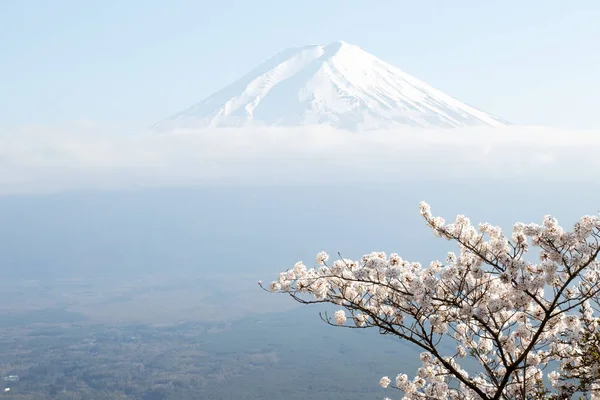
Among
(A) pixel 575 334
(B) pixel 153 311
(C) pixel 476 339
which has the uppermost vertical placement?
(A) pixel 575 334

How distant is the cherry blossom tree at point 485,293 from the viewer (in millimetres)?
5445

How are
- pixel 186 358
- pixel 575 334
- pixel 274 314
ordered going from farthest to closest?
pixel 274 314 < pixel 186 358 < pixel 575 334

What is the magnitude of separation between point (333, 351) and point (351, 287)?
351 ft

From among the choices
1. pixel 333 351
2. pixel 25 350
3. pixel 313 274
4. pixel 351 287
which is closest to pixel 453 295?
pixel 351 287

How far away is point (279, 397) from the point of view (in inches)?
3310

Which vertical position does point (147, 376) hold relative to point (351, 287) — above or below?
below

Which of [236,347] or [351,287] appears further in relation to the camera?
[236,347]

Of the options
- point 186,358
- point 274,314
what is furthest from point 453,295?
point 274,314

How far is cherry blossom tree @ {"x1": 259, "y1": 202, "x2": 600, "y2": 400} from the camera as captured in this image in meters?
5.45

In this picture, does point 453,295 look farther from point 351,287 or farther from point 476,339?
point 476,339

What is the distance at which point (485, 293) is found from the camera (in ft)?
19.7

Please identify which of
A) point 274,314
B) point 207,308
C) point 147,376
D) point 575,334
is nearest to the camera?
point 575,334

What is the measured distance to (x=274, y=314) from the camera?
504 ft

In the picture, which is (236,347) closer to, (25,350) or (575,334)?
(25,350)
